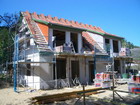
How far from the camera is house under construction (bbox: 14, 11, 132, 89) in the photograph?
12828mm

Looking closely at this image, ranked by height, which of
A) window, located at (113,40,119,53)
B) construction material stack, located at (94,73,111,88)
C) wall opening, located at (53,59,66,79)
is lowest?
construction material stack, located at (94,73,111,88)

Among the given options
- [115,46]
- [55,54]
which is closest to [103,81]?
[55,54]

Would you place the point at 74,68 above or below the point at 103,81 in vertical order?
above

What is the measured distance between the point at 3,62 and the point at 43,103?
37.3ft

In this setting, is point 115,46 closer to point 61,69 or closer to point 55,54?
point 61,69

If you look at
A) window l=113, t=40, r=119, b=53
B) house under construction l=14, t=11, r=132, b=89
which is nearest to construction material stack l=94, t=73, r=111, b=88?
house under construction l=14, t=11, r=132, b=89

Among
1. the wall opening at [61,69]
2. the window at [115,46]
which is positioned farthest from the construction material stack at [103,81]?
the window at [115,46]

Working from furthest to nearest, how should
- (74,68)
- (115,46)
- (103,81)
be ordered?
(115,46) < (74,68) < (103,81)

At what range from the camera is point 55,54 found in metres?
13.1

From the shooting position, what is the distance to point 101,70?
1755 centimetres

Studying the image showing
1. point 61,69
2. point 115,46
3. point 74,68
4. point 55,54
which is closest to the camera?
point 55,54

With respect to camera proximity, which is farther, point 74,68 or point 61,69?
point 74,68

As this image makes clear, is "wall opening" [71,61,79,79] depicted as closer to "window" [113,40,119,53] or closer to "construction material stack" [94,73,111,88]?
"construction material stack" [94,73,111,88]

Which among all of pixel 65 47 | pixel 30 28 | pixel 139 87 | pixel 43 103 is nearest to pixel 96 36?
pixel 65 47
